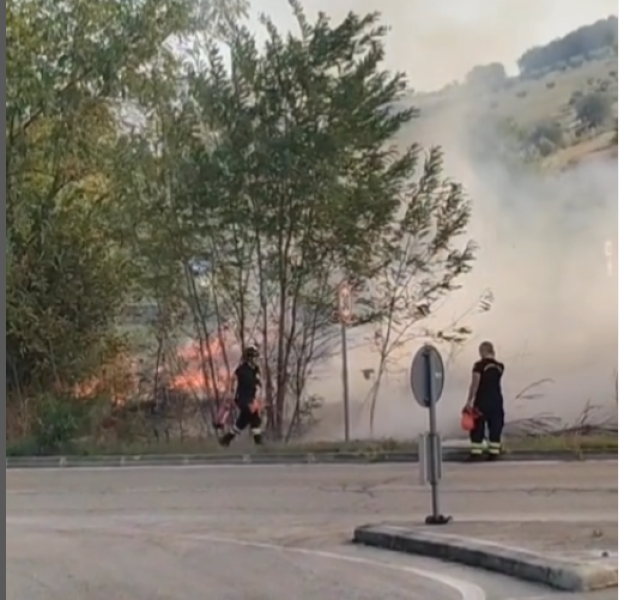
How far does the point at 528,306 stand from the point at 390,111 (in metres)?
0.64

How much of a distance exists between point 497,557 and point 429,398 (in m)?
0.44

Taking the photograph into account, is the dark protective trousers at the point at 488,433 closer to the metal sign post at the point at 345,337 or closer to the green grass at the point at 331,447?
the green grass at the point at 331,447

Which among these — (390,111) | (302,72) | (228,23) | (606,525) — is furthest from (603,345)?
(228,23)

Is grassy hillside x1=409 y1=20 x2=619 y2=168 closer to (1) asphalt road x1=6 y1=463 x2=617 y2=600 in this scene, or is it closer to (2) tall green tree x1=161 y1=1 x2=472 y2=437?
(2) tall green tree x1=161 y1=1 x2=472 y2=437

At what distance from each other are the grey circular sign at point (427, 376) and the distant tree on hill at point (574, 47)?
2.58 ft

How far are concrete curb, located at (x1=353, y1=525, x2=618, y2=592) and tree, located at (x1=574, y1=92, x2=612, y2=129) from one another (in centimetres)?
114

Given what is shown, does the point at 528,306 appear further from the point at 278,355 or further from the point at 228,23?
the point at 228,23

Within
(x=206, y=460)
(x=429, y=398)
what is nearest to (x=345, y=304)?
(x=429, y=398)

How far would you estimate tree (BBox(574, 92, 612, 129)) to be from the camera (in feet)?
11.4

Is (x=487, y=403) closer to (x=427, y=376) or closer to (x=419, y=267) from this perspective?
(x=427, y=376)

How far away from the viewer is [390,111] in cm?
353

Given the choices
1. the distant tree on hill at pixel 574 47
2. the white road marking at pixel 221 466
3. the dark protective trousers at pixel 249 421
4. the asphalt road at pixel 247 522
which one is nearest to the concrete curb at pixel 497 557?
the asphalt road at pixel 247 522

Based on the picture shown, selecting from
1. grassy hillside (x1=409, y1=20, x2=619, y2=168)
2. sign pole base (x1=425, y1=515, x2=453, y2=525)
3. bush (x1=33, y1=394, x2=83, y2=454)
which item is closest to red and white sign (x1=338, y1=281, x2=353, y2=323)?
grassy hillside (x1=409, y1=20, x2=619, y2=168)

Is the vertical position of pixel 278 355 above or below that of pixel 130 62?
below
